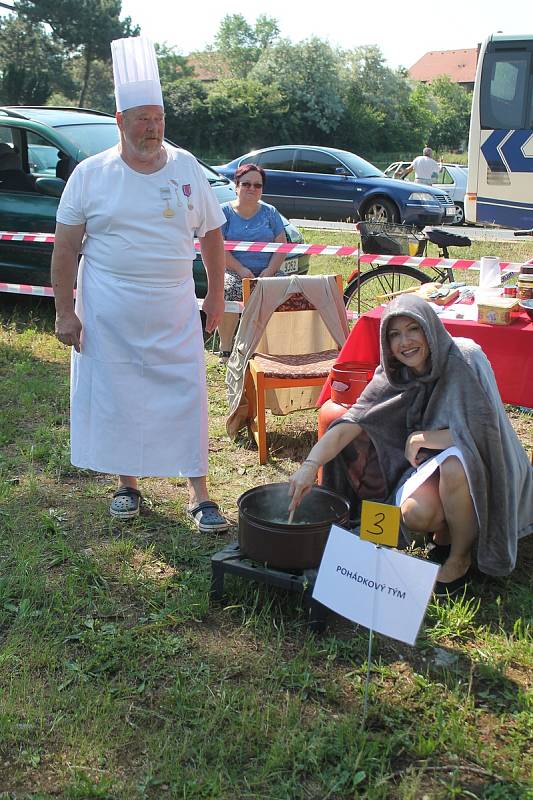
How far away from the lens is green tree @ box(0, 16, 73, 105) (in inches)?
1874

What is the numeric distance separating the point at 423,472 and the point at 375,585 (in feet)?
2.89

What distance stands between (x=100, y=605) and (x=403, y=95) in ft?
158

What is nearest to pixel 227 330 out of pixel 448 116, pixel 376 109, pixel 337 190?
pixel 337 190

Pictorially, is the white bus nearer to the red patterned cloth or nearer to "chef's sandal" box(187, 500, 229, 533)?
the red patterned cloth

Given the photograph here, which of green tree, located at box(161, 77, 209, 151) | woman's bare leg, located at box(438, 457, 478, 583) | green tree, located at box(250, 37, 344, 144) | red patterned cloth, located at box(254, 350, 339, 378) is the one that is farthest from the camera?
green tree, located at box(250, 37, 344, 144)

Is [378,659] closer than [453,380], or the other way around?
[378,659]

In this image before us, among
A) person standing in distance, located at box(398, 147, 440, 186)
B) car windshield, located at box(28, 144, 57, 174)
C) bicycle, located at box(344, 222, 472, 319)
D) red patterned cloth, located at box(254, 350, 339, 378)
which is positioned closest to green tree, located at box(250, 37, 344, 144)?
person standing in distance, located at box(398, 147, 440, 186)

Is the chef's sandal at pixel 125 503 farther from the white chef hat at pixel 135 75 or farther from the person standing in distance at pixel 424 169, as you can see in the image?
the person standing in distance at pixel 424 169

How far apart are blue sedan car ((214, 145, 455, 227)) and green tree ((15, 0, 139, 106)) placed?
41242mm

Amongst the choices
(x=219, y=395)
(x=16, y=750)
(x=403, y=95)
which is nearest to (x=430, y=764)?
(x=16, y=750)

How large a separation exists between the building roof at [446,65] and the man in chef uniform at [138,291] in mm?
82409

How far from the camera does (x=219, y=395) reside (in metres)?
5.89

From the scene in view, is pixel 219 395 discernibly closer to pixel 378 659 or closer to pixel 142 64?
pixel 142 64

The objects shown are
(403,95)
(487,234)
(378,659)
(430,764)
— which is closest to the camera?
(430,764)
